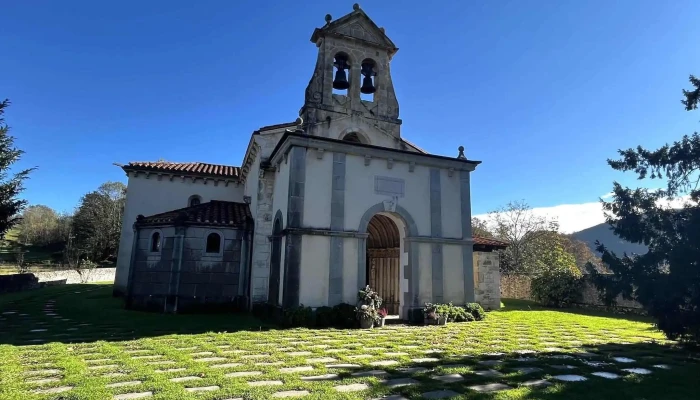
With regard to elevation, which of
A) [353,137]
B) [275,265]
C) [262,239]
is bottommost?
[275,265]

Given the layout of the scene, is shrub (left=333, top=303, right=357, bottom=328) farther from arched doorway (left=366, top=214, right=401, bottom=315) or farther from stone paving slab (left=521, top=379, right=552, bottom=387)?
stone paving slab (left=521, top=379, right=552, bottom=387)

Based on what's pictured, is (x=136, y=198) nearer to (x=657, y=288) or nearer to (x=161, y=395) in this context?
(x=161, y=395)

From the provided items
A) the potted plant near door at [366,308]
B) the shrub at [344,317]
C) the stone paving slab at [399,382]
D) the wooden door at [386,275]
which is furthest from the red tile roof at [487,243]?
the stone paving slab at [399,382]

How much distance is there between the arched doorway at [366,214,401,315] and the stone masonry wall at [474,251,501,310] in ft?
16.7

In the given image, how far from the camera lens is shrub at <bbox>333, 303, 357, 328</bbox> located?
37.2 feet

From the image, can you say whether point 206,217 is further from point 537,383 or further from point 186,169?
point 537,383

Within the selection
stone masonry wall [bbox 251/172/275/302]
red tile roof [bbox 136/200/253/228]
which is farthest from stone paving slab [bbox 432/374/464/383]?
red tile roof [bbox 136/200/253/228]

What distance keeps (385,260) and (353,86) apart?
7162mm

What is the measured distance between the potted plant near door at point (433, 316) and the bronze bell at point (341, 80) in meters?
8.96

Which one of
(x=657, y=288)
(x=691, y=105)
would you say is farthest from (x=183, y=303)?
(x=691, y=105)

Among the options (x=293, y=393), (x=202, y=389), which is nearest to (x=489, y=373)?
(x=293, y=393)

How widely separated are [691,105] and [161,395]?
10494mm

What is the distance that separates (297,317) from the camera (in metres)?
11.0

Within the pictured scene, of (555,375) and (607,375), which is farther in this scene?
(607,375)
